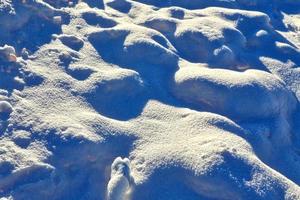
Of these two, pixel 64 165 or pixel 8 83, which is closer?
pixel 64 165

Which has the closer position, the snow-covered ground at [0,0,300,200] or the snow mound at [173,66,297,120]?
the snow-covered ground at [0,0,300,200]

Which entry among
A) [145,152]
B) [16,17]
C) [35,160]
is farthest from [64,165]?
[16,17]

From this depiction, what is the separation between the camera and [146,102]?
18.0 metres

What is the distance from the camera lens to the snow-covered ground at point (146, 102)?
634 inches

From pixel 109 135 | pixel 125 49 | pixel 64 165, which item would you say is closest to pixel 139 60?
pixel 125 49

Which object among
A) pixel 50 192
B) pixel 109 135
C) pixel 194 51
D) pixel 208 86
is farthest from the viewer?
pixel 194 51

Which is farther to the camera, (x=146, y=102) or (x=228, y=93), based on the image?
(x=228, y=93)

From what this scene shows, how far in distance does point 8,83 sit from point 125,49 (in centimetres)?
361

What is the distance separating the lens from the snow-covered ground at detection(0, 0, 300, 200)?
16109 millimetres

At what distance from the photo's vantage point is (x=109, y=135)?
16.8 metres

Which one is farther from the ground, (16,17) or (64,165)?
(16,17)

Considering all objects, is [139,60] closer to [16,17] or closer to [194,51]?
[194,51]

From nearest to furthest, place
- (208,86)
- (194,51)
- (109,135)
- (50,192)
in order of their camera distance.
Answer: (50,192), (109,135), (208,86), (194,51)

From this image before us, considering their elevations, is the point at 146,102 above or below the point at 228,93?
below
